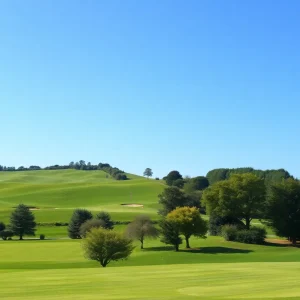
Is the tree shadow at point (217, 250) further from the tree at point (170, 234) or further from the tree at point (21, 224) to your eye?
the tree at point (21, 224)

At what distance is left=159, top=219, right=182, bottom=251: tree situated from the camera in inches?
2311

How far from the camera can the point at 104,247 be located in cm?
4784

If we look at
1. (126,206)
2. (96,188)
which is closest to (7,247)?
(126,206)

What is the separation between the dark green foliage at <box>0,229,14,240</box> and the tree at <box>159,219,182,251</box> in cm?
3229

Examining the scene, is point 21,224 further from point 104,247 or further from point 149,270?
point 149,270

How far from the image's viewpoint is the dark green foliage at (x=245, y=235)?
63.8 metres

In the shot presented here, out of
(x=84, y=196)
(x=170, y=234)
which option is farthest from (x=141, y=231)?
(x=84, y=196)

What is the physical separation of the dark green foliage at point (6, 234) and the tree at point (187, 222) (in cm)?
3216

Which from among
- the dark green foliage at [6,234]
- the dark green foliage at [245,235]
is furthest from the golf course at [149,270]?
the dark green foliage at [6,234]

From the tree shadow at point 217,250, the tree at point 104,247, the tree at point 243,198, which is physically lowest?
the tree shadow at point 217,250

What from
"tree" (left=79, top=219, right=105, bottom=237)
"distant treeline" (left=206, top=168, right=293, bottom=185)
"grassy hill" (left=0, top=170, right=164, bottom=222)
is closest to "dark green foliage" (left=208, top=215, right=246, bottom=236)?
"tree" (left=79, top=219, right=105, bottom=237)

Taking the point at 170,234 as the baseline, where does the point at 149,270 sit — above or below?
below

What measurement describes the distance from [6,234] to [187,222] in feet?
113

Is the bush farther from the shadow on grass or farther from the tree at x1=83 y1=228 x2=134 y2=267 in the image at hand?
the tree at x1=83 y1=228 x2=134 y2=267
